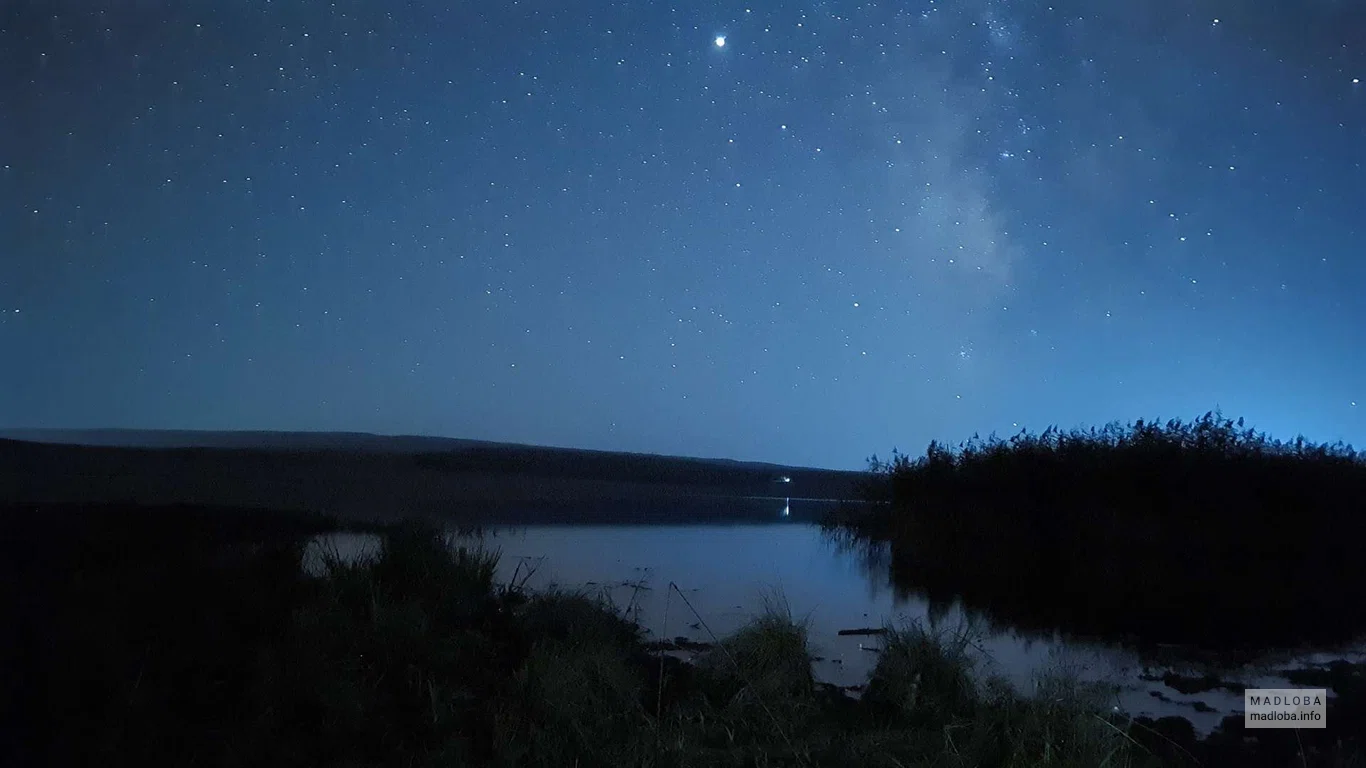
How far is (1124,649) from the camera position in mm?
11188

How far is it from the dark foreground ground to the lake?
0.90 metres

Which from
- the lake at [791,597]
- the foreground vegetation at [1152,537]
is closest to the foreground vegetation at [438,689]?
the lake at [791,597]

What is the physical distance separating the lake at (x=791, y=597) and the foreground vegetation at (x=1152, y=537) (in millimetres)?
1069

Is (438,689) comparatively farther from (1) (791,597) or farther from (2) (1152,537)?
(2) (1152,537)

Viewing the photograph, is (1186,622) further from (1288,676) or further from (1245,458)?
(1245,458)

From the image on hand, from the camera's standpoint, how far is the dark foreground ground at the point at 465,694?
6062 millimetres

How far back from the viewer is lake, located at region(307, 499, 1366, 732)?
30.5 ft

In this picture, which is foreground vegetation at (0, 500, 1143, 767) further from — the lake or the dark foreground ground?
the lake

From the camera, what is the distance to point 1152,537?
52.9 ft

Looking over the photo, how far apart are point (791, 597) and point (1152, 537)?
646cm

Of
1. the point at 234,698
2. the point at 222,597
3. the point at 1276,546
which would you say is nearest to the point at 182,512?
the point at 222,597

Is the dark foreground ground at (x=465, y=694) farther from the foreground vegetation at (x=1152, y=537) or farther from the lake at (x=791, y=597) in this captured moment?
the foreground vegetation at (x=1152, y=537)

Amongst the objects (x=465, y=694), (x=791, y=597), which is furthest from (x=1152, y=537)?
(x=465, y=694)

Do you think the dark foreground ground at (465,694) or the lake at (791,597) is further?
the lake at (791,597)
